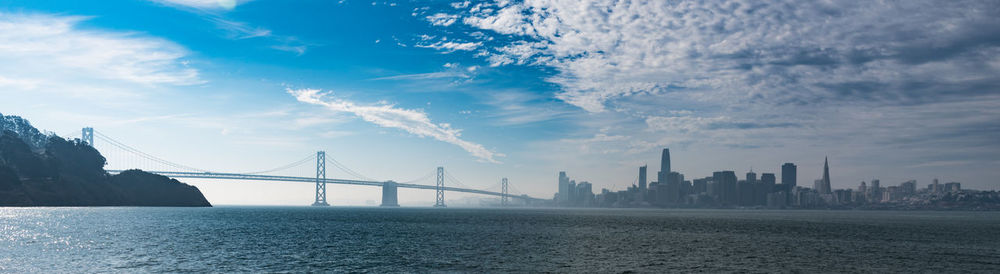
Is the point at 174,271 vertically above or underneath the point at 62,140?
underneath

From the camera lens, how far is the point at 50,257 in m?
42.7

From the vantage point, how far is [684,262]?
44.2 meters

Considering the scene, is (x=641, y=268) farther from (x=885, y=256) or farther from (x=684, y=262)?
(x=885, y=256)

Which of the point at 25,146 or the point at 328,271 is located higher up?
the point at 25,146

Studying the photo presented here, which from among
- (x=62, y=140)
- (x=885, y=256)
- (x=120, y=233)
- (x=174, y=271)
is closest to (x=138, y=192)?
(x=62, y=140)

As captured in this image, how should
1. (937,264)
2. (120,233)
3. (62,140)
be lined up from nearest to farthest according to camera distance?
1. (937,264)
2. (120,233)
3. (62,140)

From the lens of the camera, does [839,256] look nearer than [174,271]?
No

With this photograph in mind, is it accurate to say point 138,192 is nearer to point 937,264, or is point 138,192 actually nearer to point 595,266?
point 595,266

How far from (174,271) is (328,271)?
929cm

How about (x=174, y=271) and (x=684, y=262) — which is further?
(x=684, y=262)

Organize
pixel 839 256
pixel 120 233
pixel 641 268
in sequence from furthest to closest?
1. pixel 120 233
2. pixel 839 256
3. pixel 641 268

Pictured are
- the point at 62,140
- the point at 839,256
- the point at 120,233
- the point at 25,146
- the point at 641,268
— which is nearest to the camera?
the point at 641,268

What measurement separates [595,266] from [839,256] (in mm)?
23431

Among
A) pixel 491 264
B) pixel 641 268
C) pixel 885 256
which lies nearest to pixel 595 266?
pixel 641 268
